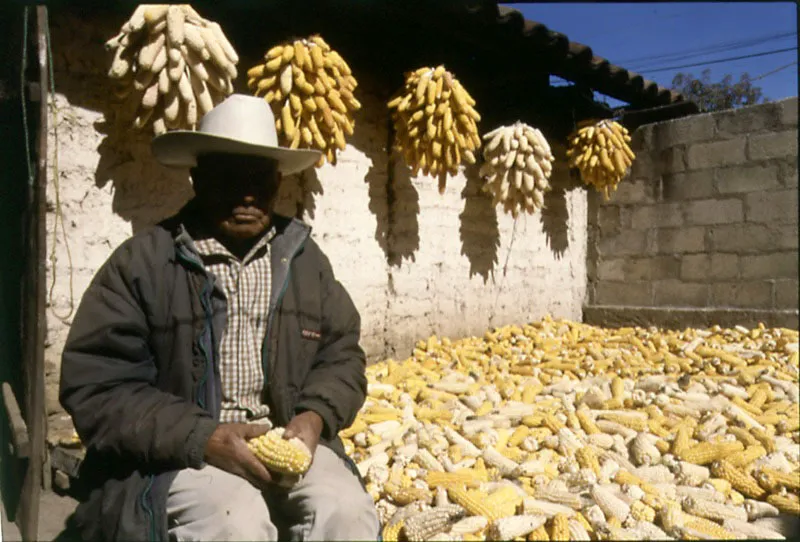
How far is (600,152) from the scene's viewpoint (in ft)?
19.5

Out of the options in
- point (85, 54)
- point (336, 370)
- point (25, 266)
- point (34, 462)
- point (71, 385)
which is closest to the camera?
point (71, 385)

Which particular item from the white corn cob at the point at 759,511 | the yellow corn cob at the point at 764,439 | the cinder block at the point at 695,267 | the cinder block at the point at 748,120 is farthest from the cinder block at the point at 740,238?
the white corn cob at the point at 759,511

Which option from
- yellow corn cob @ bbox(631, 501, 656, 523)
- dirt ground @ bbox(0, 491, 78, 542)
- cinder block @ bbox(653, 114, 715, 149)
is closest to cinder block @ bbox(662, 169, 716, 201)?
cinder block @ bbox(653, 114, 715, 149)

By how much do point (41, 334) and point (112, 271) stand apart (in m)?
0.65

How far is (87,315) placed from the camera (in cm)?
185

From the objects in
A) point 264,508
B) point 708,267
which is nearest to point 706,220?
point 708,267

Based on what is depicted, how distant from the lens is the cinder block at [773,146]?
220 inches

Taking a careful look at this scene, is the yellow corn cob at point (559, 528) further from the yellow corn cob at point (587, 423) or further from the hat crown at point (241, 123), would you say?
the hat crown at point (241, 123)

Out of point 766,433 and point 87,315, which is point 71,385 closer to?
point 87,315

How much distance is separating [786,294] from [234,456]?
5630 millimetres

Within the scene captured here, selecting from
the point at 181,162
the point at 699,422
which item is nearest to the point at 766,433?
the point at 699,422

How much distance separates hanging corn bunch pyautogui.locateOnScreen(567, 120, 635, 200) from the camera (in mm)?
5965

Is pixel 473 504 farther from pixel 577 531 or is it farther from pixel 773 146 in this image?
pixel 773 146

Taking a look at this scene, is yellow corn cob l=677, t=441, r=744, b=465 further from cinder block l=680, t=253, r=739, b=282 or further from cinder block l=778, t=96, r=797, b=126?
cinder block l=778, t=96, r=797, b=126
